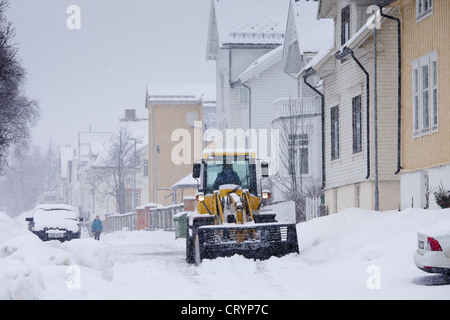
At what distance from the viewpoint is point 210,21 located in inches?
2007

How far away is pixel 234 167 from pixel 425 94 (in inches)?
207

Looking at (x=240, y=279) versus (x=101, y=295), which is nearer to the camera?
(x=101, y=295)

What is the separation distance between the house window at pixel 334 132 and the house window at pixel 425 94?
674 centimetres

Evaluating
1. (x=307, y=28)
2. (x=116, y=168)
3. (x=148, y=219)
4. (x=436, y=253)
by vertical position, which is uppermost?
(x=307, y=28)

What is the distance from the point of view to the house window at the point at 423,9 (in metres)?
22.1

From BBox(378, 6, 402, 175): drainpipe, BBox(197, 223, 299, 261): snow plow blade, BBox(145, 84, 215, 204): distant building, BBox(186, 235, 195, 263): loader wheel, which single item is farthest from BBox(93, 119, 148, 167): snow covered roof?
BBox(197, 223, 299, 261): snow plow blade

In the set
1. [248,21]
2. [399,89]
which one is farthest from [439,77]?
[248,21]

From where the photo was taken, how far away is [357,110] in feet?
90.6

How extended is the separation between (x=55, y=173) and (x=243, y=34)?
94305mm

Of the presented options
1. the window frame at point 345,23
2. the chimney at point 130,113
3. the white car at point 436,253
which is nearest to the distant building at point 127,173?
the chimney at point 130,113

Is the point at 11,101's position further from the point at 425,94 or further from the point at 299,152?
the point at 425,94

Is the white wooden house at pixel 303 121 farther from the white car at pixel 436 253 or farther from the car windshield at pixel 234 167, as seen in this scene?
the white car at pixel 436 253
